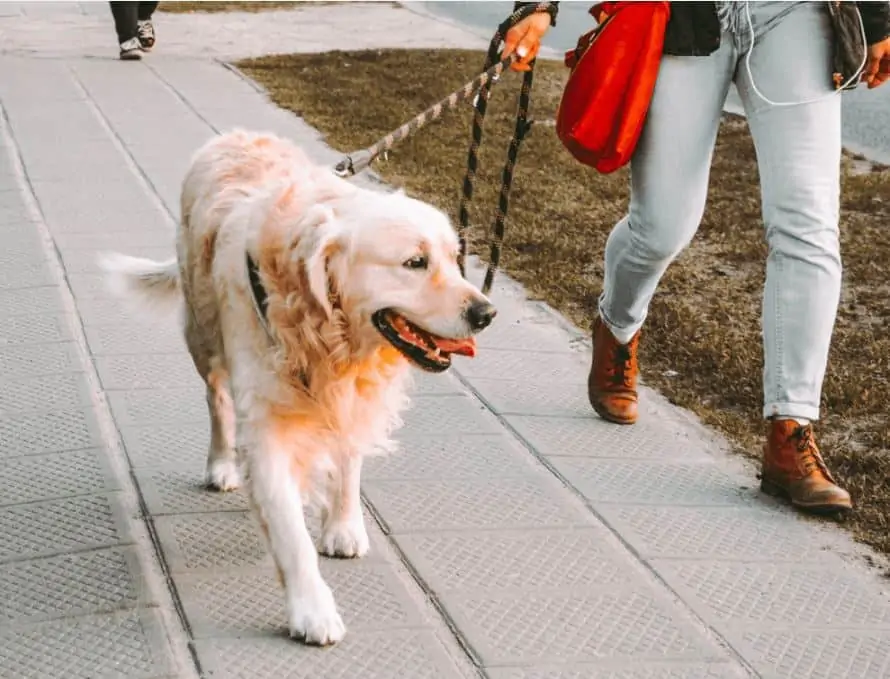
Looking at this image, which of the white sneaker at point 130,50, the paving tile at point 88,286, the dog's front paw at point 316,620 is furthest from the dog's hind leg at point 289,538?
the white sneaker at point 130,50

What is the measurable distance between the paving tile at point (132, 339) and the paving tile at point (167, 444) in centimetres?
71

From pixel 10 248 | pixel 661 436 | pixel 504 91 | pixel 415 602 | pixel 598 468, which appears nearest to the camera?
pixel 415 602

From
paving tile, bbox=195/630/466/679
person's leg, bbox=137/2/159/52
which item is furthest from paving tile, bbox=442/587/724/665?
person's leg, bbox=137/2/159/52

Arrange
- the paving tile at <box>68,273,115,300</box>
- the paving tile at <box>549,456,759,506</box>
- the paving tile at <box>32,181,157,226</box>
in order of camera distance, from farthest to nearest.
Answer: the paving tile at <box>32,181,157,226</box>
the paving tile at <box>68,273,115,300</box>
the paving tile at <box>549,456,759,506</box>

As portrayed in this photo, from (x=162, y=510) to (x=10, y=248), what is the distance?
288 cm

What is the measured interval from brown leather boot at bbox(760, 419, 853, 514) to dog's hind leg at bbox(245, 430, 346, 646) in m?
1.50

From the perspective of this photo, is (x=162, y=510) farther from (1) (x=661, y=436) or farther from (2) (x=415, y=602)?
(1) (x=661, y=436)

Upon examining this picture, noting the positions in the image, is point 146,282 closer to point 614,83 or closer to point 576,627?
point 614,83

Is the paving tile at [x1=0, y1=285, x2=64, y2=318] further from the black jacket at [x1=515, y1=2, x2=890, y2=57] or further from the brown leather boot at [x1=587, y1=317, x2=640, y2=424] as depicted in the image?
the black jacket at [x1=515, y1=2, x2=890, y2=57]

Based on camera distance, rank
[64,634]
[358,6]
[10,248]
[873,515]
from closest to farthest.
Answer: [64,634] → [873,515] → [10,248] → [358,6]

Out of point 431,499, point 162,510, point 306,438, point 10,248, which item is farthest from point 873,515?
point 10,248

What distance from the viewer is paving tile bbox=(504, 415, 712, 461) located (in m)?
4.68

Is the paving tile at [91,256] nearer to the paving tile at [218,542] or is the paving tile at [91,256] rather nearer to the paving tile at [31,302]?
the paving tile at [31,302]

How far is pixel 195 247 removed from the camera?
393 centimetres
